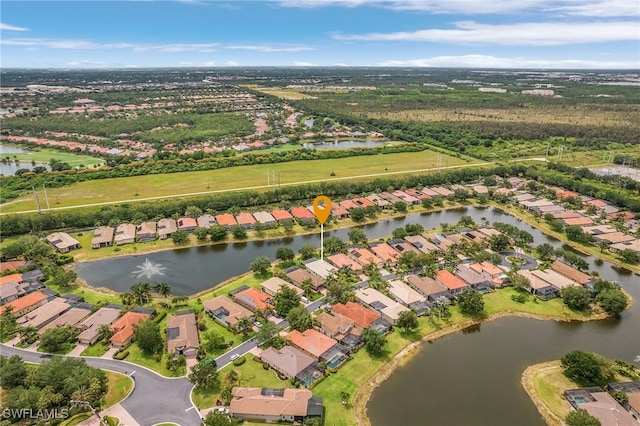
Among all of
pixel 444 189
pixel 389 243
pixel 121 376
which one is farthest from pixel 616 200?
pixel 121 376

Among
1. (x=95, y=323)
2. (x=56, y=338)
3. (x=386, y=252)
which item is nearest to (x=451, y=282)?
(x=386, y=252)

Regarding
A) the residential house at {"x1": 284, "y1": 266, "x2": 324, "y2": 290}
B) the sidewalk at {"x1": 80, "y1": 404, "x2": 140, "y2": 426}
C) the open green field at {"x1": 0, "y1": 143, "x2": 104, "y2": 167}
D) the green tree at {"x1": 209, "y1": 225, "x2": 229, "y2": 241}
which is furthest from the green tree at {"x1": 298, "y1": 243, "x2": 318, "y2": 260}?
the open green field at {"x1": 0, "y1": 143, "x2": 104, "y2": 167}

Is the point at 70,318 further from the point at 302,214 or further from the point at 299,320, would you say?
the point at 302,214

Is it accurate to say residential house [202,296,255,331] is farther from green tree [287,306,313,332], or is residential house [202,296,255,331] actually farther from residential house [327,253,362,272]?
residential house [327,253,362,272]

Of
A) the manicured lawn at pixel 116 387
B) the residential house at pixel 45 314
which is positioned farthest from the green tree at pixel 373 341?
the residential house at pixel 45 314

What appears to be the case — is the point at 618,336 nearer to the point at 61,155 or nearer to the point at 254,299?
the point at 254,299

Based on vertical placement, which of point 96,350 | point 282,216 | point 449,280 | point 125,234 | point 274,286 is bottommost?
point 96,350
